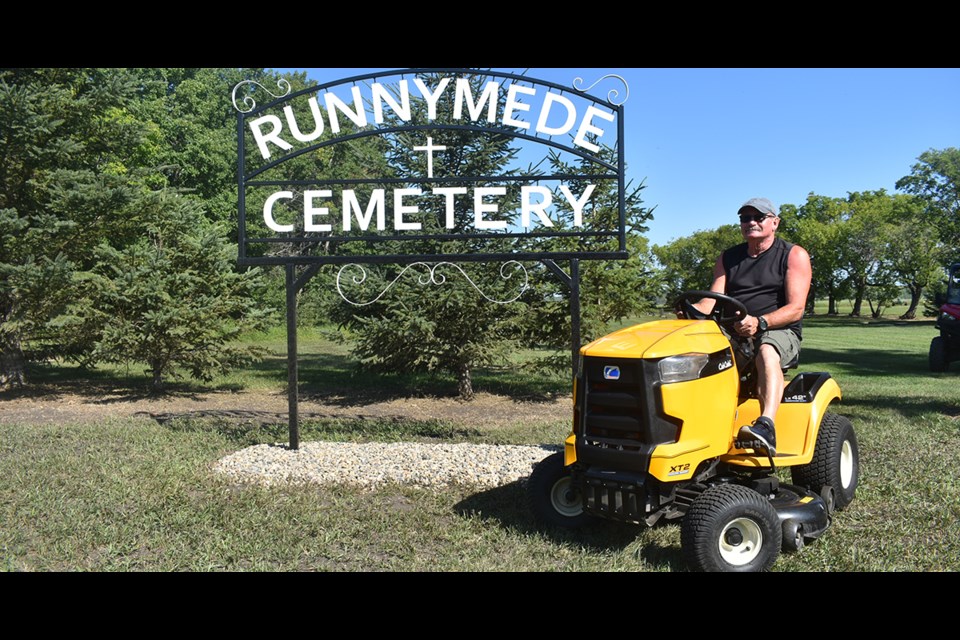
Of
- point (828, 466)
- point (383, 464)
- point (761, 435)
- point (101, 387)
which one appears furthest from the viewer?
point (101, 387)

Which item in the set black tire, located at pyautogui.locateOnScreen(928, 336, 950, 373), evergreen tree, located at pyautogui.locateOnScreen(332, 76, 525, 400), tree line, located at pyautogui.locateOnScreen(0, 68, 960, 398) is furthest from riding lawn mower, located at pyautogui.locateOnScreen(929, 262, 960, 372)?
evergreen tree, located at pyautogui.locateOnScreen(332, 76, 525, 400)

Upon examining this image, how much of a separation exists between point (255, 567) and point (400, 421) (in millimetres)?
5156

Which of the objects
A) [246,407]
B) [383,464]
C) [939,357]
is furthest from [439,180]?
[939,357]

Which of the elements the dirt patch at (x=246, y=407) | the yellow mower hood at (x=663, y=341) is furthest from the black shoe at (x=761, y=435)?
the dirt patch at (x=246, y=407)

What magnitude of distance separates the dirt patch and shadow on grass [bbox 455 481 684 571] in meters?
3.78

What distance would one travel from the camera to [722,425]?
13.3 ft

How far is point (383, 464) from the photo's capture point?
6.23m

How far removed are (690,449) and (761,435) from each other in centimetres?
51

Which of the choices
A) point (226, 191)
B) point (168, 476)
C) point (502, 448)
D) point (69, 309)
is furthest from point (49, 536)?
point (226, 191)

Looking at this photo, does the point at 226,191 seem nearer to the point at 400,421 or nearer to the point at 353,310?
the point at 353,310

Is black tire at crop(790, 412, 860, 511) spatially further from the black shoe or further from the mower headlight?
the mower headlight

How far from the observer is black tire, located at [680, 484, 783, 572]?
373 cm

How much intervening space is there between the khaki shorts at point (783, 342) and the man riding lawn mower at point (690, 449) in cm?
12

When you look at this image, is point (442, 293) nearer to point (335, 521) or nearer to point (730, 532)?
point (335, 521)
